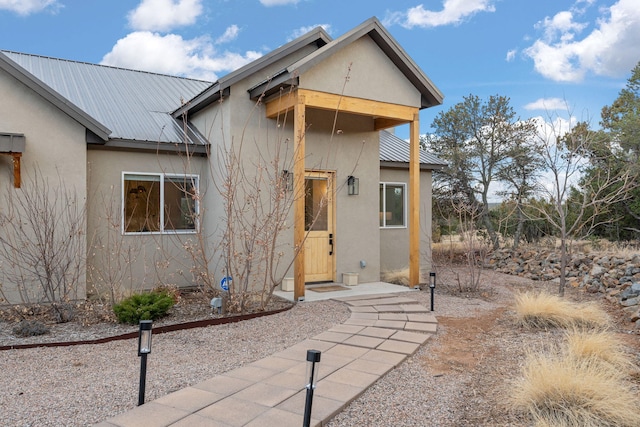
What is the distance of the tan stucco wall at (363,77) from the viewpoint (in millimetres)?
8016

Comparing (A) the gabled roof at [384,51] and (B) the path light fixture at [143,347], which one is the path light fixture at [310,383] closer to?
(B) the path light fixture at [143,347]

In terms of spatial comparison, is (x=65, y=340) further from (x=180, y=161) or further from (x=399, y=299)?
(x=399, y=299)

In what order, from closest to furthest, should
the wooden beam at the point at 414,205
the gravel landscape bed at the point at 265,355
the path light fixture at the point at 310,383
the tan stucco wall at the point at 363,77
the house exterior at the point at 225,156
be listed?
the path light fixture at the point at 310,383
the gravel landscape bed at the point at 265,355
the house exterior at the point at 225,156
the tan stucco wall at the point at 363,77
the wooden beam at the point at 414,205

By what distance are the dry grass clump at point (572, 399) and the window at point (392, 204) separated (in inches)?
320

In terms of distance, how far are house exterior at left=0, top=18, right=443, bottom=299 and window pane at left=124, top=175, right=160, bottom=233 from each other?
3 centimetres

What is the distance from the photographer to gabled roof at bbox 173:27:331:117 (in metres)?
8.17

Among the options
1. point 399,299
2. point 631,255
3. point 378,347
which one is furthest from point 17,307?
point 631,255

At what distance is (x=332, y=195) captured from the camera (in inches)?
374

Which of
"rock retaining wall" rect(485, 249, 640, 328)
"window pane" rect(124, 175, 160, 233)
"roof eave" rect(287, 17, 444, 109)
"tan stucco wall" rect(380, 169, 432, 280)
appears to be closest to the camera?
"roof eave" rect(287, 17, 444, 109)

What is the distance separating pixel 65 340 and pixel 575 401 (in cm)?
547

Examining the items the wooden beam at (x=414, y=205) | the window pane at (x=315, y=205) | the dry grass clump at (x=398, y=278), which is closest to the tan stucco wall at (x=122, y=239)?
the window pane at (x=315, y=205)

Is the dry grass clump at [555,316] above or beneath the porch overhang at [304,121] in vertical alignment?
beneath

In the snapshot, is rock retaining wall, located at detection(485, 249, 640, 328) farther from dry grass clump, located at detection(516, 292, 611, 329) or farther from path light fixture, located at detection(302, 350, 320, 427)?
path light fixture, located at detection(302, 350, 320, 427)

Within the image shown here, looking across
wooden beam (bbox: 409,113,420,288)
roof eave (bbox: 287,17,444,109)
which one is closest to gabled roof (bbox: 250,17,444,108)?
roof eave (bbox: 287,17,444,109)
